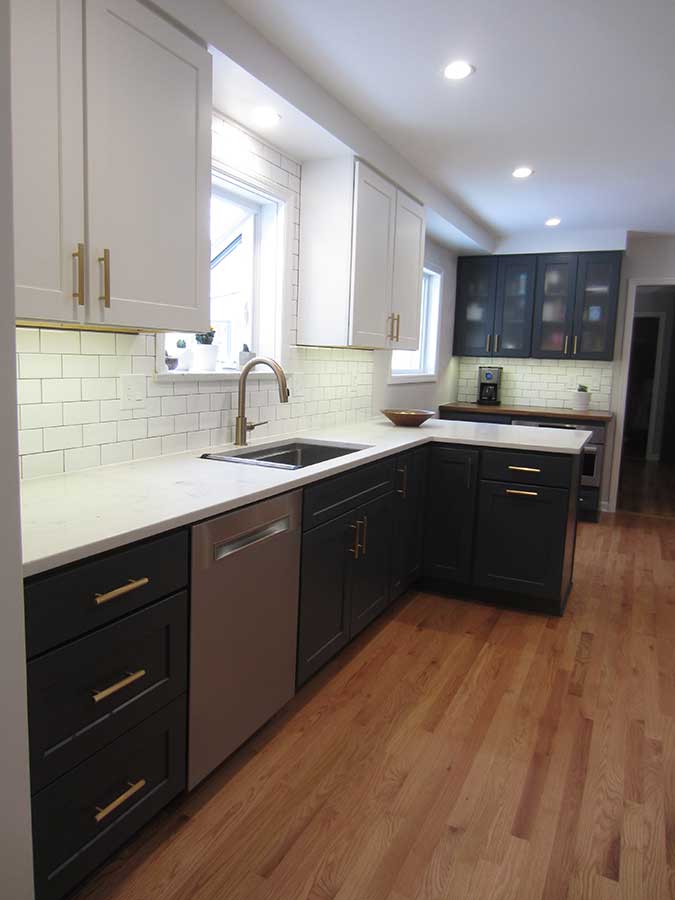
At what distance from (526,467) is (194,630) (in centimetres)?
210

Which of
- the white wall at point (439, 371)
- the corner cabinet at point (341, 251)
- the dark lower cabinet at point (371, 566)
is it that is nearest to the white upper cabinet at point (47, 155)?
the dark lower cabinet at point (371, 566)

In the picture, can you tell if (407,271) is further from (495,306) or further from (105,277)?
(105,277)

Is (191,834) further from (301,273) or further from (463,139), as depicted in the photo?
(463,139)

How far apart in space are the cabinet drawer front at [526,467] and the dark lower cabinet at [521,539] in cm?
4

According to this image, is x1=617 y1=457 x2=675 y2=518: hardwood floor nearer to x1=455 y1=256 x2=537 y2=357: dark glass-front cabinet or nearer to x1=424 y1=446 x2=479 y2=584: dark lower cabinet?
x1=455 y1=256 x2=537 y2=357: dark glass-front cabinet

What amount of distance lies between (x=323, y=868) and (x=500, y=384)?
17.0ft

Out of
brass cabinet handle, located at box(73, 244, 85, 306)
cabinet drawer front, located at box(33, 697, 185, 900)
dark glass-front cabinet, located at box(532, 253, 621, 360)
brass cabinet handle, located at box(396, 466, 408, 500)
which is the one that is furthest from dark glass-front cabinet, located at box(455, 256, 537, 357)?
cabinet drawer front, located at box(33, 697, 185, 900)

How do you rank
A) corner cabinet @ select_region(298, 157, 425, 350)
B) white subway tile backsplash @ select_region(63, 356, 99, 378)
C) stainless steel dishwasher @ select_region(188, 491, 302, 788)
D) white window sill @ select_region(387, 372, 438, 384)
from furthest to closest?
white window sill @ select_region(387, 372, 438, 384) → corner cabinet @ select_region(298, 157, 425, 350) → white subway tile backsplash @ select_region(63, 356, 99, 378) → stainless steel dishwasher @ select_region(188, 491, 302, 788)

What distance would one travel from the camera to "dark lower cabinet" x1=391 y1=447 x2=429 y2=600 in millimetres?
3100

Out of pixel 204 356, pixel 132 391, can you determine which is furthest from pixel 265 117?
pixel 132 391

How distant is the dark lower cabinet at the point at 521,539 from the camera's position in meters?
3.20

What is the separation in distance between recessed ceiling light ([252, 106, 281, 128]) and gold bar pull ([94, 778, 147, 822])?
7.98 feet

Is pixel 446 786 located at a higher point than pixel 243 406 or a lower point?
lower

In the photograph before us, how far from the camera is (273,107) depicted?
253 centimetres
